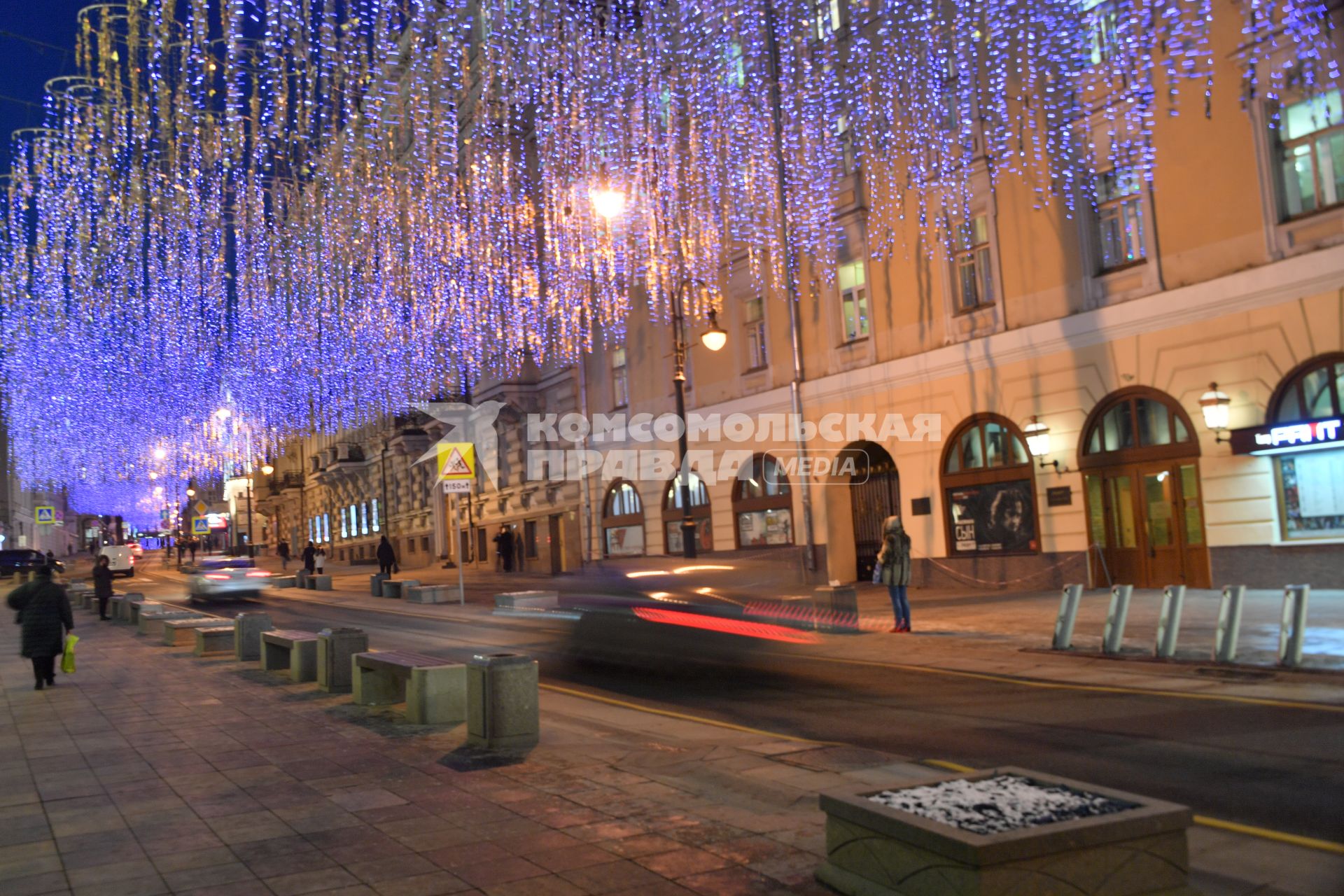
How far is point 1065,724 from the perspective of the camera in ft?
29.9

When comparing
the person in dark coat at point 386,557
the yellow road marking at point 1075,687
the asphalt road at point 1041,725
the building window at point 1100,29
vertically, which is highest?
the building window at point 1100,29

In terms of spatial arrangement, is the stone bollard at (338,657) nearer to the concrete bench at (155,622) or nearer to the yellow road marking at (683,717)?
the yellow road marking at (683,717)

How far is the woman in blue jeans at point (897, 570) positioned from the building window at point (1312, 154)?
26.9ft

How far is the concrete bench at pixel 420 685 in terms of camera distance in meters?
9.84

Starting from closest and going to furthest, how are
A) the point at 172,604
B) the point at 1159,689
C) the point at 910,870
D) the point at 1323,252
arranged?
the point at 910,870
the point at 1159,689
the point at 1323,252
the point at 172,604

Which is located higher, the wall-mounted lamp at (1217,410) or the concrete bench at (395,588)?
the wall-mounted lamp at (1217,410)

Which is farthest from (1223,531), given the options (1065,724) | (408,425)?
(408,425)

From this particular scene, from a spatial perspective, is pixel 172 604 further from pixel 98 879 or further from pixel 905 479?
pixel 98 879

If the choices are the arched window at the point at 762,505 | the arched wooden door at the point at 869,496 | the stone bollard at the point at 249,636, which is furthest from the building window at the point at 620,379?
the stone bollard at the point at 249,636

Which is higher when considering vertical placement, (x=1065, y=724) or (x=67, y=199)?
(x=67, y=199)

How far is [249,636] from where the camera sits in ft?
54.0

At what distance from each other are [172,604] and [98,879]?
32273 mm

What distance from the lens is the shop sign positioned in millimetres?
16156

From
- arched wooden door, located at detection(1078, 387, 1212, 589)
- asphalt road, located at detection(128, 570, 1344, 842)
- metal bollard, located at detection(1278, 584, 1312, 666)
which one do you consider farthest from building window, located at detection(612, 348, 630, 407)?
metal bollard, located at detection(1278, 584, 1312, 666)
